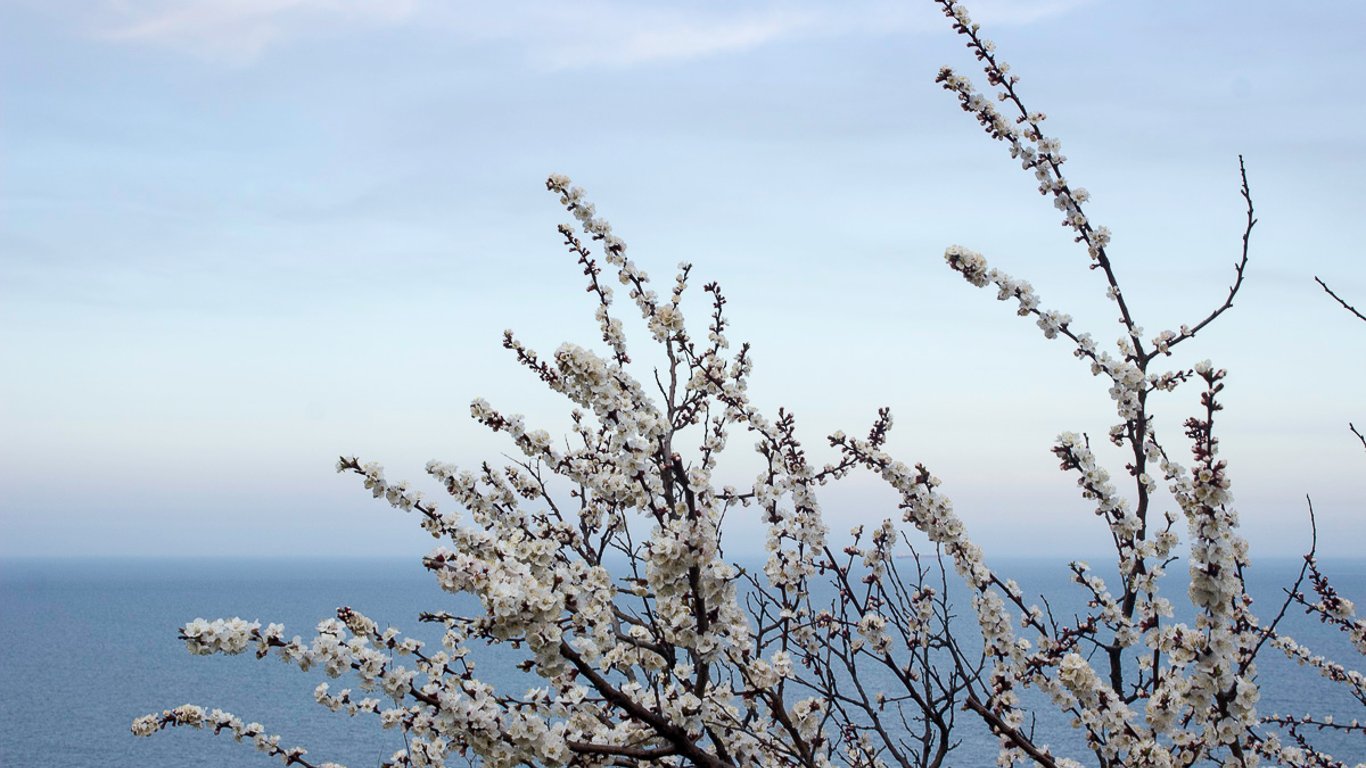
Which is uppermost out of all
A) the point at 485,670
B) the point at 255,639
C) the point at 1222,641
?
the point at 485,670

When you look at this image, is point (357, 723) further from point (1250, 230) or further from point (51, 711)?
point (1250, 230)

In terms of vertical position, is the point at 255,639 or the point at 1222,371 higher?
the point at 1222,371

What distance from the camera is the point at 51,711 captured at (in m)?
64.5

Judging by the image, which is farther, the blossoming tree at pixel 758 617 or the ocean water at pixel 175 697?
the ocean water at pixel 175 697

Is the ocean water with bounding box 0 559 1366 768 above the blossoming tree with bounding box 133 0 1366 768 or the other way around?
above

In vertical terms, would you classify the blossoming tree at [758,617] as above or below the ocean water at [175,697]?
below

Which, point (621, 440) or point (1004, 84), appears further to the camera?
point (1004, 84)

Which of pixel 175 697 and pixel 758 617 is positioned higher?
pixel 175 697

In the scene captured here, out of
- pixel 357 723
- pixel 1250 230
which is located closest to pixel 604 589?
pixel 1250 230

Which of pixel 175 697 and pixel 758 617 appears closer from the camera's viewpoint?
pixel 758 617

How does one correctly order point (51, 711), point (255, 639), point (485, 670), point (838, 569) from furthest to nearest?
point (485, 670) → point (51, 711) → point (838, 569) → point (255, 639)

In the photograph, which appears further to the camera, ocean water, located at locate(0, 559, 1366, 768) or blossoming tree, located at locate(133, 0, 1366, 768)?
ocean water, located at locate(0, 559, 1366, 768)

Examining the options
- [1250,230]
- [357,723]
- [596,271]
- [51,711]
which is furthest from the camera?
[51,711]

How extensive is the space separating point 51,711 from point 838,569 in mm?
72992
